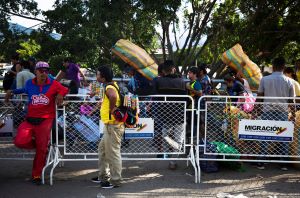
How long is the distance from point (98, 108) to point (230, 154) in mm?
2208

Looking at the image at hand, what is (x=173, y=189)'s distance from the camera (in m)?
5.76

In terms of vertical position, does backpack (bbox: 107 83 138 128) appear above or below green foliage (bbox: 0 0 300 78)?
below

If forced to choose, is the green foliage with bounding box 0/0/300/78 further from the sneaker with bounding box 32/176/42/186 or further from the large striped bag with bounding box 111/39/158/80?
the sneaker with bounding box 32/176/42/186

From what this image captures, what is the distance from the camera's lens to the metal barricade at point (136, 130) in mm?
6102

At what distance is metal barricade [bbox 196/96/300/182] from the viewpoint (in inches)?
241

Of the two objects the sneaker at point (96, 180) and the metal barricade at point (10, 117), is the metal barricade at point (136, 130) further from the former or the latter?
the metal barricade at point (10, 117)

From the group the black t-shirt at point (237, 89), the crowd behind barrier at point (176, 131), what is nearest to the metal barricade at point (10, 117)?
the crowd behind barrier at point (176, 131)

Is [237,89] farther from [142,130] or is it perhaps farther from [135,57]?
[142,130]

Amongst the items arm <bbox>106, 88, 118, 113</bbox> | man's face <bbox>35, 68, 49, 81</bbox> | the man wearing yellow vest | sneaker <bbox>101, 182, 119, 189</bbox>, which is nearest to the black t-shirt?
the man wearing yellow vest

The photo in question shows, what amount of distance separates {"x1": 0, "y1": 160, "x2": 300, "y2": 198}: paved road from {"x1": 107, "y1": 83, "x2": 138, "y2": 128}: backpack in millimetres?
1012

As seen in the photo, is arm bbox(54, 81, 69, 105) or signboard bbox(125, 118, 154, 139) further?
signboard bbox(125, 118, 154, 139)

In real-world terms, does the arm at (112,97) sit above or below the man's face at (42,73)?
below

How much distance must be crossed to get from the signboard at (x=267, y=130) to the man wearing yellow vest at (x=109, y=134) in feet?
6.38

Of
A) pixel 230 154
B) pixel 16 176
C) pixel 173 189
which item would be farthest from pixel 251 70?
pixel 16 176
